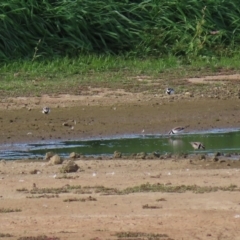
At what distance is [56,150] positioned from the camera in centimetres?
1162

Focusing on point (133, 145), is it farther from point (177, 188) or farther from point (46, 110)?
point (177, 188)

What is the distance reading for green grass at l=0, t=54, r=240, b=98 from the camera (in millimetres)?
14578

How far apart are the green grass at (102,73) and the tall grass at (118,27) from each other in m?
0.34

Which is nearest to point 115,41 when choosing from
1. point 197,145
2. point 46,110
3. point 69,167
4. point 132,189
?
point 46,110

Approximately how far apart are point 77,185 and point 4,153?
2.70m

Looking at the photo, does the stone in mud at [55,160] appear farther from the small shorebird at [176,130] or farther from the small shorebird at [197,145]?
the small shorebird at [176,130]

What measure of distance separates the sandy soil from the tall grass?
2.69m

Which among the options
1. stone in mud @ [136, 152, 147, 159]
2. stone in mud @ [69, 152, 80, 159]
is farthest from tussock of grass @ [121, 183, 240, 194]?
stone in mud @ [69, 152, 80, 159]

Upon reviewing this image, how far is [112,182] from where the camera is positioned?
29.8 ft

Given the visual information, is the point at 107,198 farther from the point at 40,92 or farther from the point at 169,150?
the point at 40,92

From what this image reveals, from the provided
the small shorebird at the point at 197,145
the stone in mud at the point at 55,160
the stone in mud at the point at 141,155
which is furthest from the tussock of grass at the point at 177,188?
the small shorebird at the point at 197,145

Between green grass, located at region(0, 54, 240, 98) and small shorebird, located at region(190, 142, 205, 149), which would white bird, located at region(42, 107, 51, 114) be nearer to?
green grass, located at region(0, 54, 240, 98)

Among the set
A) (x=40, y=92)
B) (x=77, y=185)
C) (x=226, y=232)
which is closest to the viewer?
(x=226, y=232)

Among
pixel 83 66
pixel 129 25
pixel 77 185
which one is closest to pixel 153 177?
pixel 77 185
